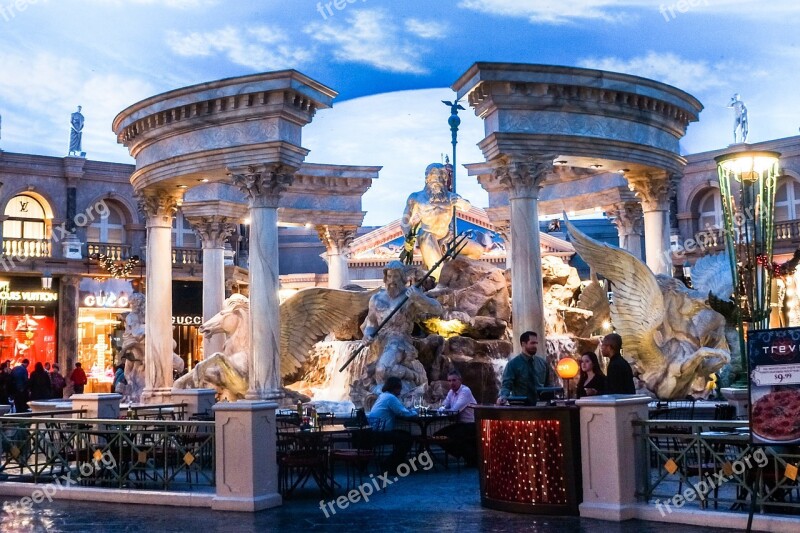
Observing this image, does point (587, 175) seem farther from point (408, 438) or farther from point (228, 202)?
point (408, 438)

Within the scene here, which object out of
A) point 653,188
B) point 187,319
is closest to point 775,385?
point 653,188

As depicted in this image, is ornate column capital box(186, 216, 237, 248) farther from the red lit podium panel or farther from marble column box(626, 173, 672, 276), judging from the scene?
the red lit podium panel

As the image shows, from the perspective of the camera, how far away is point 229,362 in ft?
51.3

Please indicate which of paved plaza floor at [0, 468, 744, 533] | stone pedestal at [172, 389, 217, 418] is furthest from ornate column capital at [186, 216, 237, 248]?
paved plaza floor at [0, 468, 744, 533]

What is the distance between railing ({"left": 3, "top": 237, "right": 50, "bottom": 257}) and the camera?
29422 mm

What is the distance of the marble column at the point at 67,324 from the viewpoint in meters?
29.4

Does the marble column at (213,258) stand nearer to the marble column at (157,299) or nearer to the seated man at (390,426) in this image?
the marble column at (157,299)

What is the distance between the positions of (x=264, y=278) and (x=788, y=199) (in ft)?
71.4

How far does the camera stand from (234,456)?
8828 millimetres

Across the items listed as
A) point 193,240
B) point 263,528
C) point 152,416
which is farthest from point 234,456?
point 193,240

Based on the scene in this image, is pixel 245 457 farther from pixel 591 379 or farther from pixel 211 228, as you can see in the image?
pixel 211 228

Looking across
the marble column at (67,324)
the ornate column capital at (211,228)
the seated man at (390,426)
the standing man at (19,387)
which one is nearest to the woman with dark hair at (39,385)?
the standing man at (19,387)

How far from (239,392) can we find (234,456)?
22.9 feet

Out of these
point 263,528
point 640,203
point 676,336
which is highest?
point 640,203
